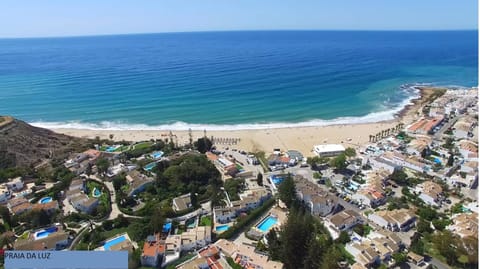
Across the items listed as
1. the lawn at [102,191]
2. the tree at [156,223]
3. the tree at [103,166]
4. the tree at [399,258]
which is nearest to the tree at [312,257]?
the tree at [399,258]

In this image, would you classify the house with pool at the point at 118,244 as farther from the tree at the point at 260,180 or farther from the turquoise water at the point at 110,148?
the turquoise water at the point at 110,148

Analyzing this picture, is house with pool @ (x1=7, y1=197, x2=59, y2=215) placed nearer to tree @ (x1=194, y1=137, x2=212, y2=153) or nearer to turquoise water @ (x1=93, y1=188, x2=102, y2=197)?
turquoise water @ (x1=93, y1=188, x2=102, y2=197)

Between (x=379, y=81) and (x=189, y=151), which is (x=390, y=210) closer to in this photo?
(x=189, y=151)

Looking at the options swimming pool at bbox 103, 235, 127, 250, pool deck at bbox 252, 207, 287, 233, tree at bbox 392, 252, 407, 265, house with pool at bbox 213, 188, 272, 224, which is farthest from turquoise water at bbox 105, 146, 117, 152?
tree at bbox 392, 252, 407, 265

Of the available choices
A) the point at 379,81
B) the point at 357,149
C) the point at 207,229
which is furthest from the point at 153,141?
the point at 379,81

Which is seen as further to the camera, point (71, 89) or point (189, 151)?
point (71, 89)
